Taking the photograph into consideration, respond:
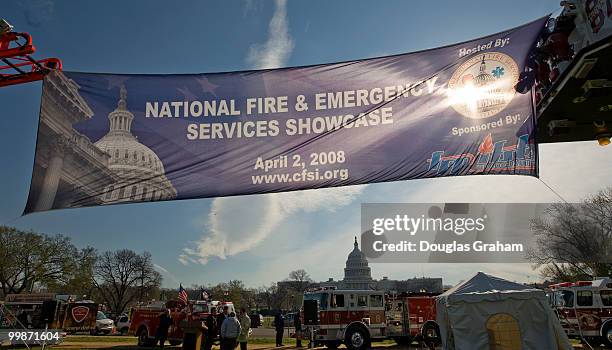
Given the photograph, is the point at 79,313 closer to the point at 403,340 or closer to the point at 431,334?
the point at 403,340

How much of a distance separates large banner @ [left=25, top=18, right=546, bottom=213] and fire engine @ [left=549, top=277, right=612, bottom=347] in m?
16.0

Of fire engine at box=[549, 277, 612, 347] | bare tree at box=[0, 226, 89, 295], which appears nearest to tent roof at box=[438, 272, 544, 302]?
fire engine at box=[549, 277, 612, 347]

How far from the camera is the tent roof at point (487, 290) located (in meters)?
11.8

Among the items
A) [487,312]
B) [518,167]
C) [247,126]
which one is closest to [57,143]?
[247,126]

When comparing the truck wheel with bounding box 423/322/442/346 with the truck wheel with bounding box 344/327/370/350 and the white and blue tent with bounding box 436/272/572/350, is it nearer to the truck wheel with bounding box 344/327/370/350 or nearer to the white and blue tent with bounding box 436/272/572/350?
the truck wheel with bounding box 344/327/370/350

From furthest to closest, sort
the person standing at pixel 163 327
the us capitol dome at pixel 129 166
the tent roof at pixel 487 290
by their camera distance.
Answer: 1. the person standing at pixel 163 327
2. the tent roof at pixel 487 290
3. the us capitol dome at pixel 129 166

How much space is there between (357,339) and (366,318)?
1054 mm

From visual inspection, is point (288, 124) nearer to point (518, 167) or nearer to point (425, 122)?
point (425, 122)

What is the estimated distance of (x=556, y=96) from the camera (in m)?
6.96

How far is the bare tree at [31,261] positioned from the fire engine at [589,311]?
59416mm

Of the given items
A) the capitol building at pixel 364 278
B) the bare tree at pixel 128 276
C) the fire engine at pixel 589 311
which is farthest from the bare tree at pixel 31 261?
the capitol building at pixel 364 278

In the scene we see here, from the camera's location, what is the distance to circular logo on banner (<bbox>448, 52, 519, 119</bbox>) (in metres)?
7.88

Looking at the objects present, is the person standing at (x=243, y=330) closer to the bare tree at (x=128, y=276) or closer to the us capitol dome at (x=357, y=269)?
the bare tree at (x=128, y=276)

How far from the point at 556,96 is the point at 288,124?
4.28 metres
